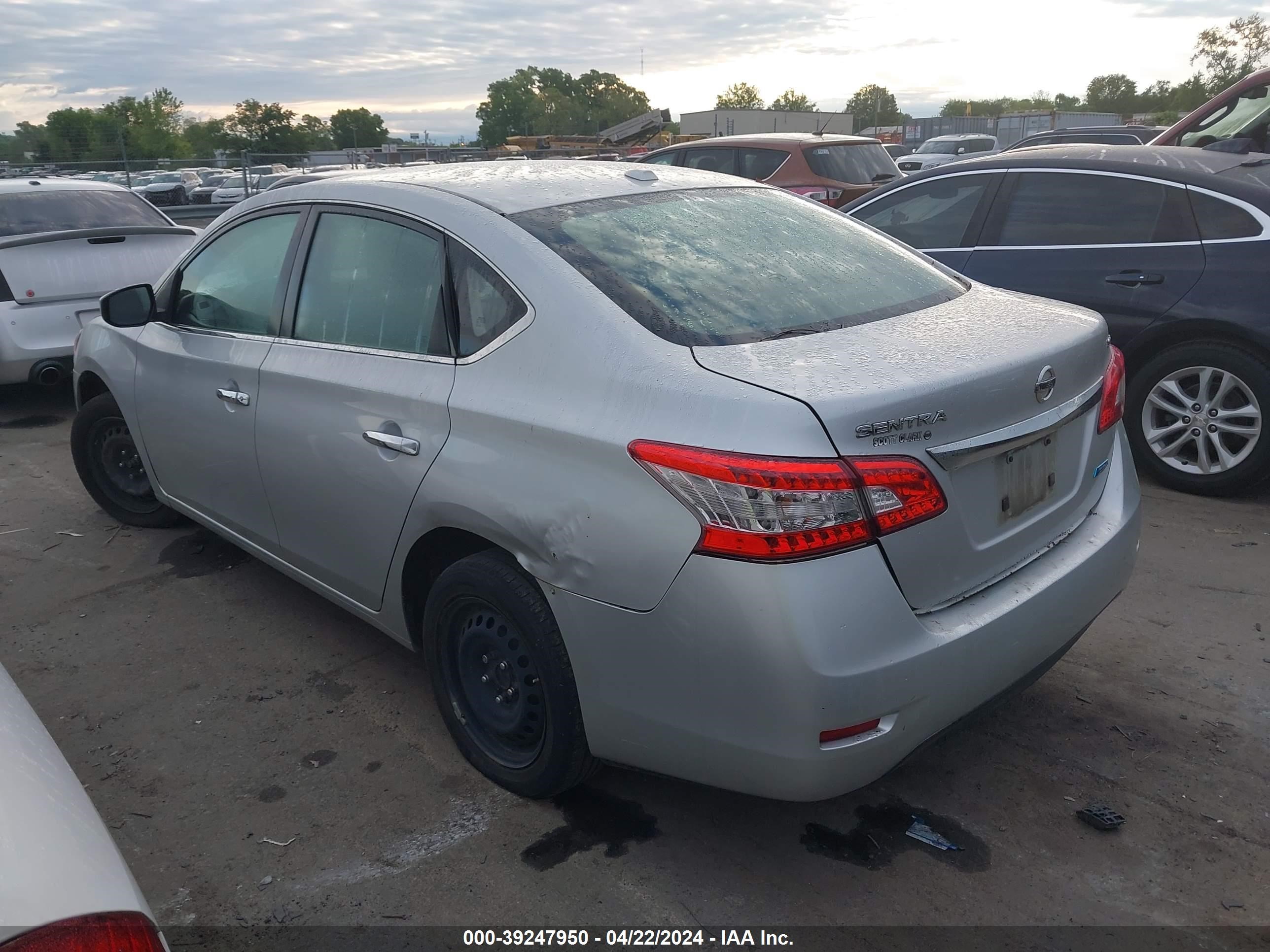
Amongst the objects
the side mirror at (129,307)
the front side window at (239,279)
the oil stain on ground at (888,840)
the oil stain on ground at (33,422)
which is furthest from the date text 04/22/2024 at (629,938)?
the oil stain on ground at (33,422)

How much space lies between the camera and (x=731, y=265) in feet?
9.21

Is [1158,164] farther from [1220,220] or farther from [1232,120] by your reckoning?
[1232,120]

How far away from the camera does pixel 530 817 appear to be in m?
2.81

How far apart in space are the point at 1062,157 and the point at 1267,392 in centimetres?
178

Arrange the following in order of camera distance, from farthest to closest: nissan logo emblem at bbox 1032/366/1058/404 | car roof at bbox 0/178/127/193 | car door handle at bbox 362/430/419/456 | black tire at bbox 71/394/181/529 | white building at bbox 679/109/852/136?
white building at bbox 679/109/852/136, car roof at bbox 0/178/127/193, black tire at bbox 71/394/181/529, car door handle at bbox 362/430/419/456, nissan logo emblem at bbox 1032/366/1058/404

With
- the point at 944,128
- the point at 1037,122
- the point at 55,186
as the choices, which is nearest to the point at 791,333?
the point at 55,186

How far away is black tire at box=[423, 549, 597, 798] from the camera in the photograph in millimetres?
2535

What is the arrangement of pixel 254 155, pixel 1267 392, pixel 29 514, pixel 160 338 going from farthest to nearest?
pixel 254 155 → pixel 29 514 → pixel 1267 392 → pixel 160 338

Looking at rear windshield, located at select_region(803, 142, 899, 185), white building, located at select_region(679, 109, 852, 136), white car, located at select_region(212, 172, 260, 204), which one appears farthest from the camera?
white building, located at select_region(679, 109, 852, 136)

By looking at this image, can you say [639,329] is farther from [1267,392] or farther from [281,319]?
[1267,392]

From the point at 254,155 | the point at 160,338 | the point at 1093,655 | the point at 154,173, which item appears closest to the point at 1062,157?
the point at 1093,655

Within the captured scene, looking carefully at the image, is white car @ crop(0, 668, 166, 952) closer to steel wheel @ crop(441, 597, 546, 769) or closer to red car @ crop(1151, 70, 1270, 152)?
steel wheel @ crop(441, 597, 546, 769)

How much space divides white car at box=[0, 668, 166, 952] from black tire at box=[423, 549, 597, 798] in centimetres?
113

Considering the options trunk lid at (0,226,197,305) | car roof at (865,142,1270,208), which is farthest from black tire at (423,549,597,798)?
trunk lid at (0,226,197,305)
